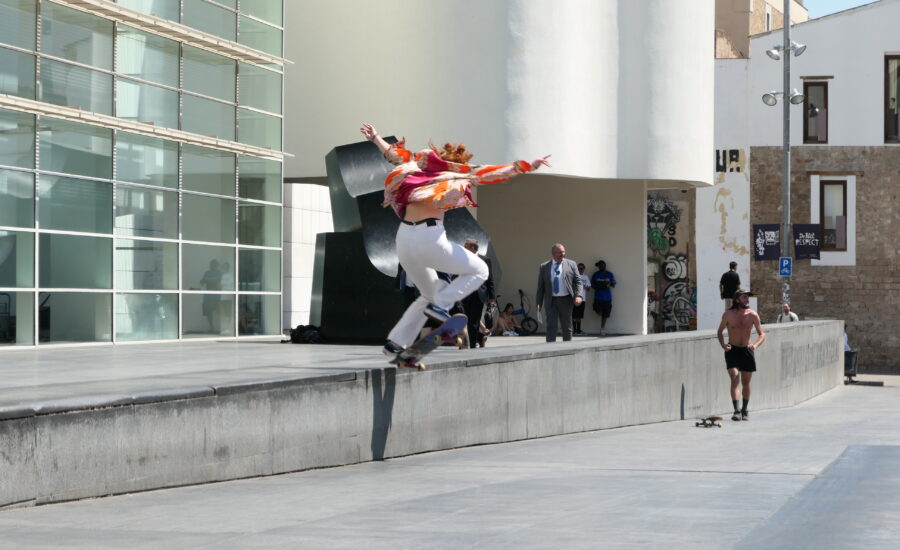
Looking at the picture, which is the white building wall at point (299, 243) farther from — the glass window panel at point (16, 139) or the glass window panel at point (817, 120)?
the glass window panel at point (817, 120)

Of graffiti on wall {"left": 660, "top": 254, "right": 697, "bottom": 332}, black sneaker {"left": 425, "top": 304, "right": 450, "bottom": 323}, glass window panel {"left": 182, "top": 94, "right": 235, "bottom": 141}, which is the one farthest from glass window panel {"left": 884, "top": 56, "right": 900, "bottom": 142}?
black sneaker {"left": 425, "top": 304, "right": 450, "bottom": 323}

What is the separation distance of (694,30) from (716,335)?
14.6 m

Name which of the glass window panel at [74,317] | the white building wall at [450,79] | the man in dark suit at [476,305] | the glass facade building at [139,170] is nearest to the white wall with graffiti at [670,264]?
the white building wall at [450,79]

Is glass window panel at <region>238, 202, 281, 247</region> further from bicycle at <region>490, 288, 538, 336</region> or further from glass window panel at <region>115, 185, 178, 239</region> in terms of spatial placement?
bicycle at <region>490, 288, 538, 336</region>

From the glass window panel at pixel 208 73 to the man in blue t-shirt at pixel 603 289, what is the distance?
13.1m

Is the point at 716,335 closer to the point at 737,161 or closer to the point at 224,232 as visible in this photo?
the point at 224,232

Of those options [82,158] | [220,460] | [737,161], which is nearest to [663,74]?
[737,161]

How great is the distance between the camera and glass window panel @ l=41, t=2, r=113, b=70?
20.2 m

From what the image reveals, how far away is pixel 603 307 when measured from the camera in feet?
115

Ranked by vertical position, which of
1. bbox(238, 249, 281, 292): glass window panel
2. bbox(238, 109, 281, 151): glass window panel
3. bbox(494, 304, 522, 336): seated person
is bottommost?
bbox(494, 304, 522, 336): seated person

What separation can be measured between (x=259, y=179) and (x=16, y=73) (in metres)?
6.98

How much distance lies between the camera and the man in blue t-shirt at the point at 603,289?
34.8 metres

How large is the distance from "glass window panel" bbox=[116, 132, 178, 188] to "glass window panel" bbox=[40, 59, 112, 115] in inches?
25.9

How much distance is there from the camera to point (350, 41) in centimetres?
3070
